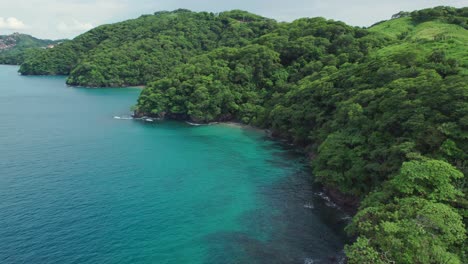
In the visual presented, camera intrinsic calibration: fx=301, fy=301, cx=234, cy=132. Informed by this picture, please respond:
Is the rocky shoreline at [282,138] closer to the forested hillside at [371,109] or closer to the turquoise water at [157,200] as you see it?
the forested hillside at [371,109]

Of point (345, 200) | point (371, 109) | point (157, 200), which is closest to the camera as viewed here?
point (345, 200)

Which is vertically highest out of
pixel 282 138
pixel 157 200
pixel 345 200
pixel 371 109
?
pixel 371 109

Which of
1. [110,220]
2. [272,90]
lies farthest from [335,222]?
[272,90]

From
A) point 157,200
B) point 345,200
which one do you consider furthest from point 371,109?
point 157,200

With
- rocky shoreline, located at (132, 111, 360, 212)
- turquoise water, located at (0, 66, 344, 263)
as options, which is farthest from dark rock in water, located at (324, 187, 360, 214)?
turquoise water, located at (0, 66, 344, 263)

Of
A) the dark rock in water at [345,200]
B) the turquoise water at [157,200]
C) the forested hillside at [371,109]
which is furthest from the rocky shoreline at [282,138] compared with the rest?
the turquoise water at [157,200]

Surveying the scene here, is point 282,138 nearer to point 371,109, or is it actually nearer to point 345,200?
point 371,109

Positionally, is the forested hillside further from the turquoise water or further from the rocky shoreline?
the turquoise water

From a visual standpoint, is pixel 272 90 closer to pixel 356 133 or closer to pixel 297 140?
pixel 297 140
